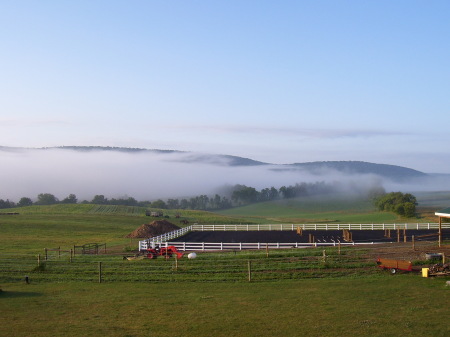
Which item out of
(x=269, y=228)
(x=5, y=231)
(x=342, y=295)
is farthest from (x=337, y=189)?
(x=342, y=295)

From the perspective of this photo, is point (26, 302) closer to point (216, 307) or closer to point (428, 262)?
point (216, 307)

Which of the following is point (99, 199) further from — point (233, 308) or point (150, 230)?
point (233, 308)

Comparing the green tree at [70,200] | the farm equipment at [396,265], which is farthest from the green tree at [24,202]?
the farm equipment at [396,265]

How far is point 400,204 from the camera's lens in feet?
263

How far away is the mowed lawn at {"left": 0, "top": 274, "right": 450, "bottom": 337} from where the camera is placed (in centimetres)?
1343

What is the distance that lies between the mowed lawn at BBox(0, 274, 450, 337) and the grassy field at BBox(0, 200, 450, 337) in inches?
1.2

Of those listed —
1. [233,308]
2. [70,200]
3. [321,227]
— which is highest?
[70,200]

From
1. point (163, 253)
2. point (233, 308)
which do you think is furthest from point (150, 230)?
point (233, 308)

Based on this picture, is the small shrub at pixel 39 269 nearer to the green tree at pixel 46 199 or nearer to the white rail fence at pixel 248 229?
the white rail fence at pixel 248 229

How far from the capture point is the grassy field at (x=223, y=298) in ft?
44.9

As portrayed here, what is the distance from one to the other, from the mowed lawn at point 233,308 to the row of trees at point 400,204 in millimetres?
59756

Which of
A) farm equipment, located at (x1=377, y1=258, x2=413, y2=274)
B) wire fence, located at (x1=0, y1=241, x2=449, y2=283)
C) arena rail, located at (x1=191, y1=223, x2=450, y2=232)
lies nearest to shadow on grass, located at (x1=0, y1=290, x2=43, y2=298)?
wire fence, located at (x1=0, y1=241, x2=449, y2=283)

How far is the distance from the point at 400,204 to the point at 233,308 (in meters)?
69.8

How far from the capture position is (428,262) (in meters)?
25.1
